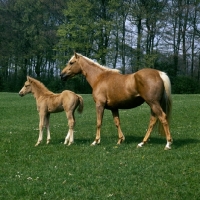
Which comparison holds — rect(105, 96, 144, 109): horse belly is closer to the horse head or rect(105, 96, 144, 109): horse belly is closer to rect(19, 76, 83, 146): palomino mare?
rect(19, 76, 83, 146): palomino mare

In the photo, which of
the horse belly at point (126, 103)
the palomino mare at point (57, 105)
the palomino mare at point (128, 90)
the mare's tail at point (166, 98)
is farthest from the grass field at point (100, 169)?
the horse belly at point (126, 103)

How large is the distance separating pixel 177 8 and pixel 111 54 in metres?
11.1

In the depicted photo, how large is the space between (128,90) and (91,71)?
1739 mm

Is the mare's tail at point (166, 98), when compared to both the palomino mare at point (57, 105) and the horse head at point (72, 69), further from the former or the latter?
the horse head at point (72, 69)

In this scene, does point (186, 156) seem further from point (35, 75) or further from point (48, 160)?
point (35, 75)

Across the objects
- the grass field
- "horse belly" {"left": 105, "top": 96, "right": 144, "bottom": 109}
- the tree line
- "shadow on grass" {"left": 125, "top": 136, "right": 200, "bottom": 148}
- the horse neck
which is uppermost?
the tree line

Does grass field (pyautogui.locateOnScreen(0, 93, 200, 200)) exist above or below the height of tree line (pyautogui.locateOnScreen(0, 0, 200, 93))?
A: below

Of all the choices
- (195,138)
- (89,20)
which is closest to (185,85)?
(89,20)

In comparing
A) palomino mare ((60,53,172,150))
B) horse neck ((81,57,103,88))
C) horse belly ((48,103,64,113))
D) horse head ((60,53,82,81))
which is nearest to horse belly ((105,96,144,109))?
palomino mare ((60,53,172,150))

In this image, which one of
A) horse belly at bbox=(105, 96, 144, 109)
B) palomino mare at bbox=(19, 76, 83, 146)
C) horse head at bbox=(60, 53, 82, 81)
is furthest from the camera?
horse head at bbox=(60, 53, 82, 81)

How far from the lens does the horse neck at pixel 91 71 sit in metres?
12.0

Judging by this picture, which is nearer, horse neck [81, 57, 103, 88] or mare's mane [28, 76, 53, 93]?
horse neck [81, 57, 103, 88]

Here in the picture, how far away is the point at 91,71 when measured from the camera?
1205 centimetres

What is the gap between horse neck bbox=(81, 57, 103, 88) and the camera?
12.0 metres
